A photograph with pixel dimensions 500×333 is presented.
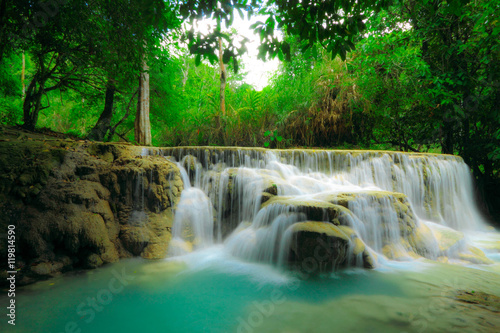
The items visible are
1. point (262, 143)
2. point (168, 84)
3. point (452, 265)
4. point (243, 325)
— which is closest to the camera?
point (243, 325)

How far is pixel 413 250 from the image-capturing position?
4570 millimetres

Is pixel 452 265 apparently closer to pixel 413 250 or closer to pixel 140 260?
pixel 413 250

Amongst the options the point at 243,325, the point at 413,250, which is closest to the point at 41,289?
the point at 243,325

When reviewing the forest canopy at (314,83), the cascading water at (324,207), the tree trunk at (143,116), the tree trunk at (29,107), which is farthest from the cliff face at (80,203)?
the tree trunk at (143,116)

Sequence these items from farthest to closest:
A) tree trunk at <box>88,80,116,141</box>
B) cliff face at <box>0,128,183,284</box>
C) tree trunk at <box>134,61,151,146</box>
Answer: tree trunk at <box>134,61,151,146</box>, tree trunk at <box>88,80,116,141</box>, cliff face at <box>0,128,183,284</box>

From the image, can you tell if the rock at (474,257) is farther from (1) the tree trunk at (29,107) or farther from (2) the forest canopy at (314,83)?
(1) the tree trunk at (29,107)

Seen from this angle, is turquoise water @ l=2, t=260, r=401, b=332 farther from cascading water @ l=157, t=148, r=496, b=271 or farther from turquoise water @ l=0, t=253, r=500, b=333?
cascading water @ l=157, t=148, r=496, b=271

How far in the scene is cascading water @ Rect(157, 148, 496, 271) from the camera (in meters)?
4.09

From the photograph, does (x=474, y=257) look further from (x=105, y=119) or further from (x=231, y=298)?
(x=105, y=119)

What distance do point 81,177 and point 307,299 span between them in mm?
4450

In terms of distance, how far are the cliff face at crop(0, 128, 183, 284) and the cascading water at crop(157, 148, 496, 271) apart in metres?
0.60

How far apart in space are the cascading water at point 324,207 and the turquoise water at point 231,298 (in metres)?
0.45

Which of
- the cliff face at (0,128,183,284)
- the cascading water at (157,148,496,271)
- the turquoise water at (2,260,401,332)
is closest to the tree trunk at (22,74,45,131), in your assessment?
the cliff face at (0,128,183,284)

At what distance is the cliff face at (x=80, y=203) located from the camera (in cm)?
358
